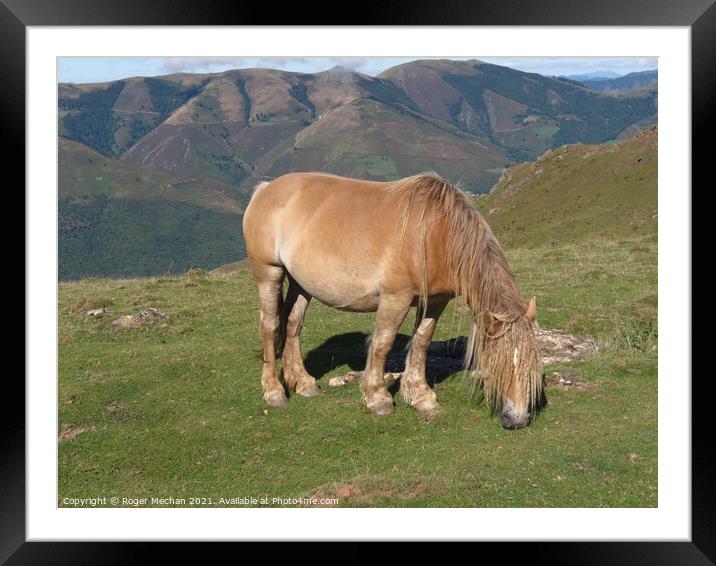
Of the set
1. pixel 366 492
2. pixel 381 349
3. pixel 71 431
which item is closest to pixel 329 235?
pixel 381 349

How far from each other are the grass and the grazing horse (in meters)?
0.47

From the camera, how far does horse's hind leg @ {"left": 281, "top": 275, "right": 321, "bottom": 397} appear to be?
9.34m

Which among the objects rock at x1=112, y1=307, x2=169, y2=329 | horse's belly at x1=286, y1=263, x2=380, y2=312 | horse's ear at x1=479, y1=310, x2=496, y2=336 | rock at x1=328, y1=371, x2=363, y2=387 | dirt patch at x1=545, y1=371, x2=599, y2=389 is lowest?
rock at x1=328, y1=371, x2=363, y2=387

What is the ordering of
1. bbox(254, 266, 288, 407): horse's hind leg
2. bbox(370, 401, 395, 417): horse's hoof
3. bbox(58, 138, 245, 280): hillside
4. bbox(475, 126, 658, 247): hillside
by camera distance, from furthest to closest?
bbox(58, 138, 245, 280): hillside
bbox(475, 126, 658, 247): hillside
bbox(254, 266, 288, 407): horse's hind leg
bbox(370, 401, 395, 417): horse's hoof

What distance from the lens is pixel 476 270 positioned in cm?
719

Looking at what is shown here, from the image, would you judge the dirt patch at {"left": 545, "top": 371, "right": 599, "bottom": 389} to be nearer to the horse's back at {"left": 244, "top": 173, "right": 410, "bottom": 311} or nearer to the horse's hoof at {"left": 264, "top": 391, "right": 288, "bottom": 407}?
the horse's back at {"left": 244, "top": 173, "right": 410, "bottom": 311}

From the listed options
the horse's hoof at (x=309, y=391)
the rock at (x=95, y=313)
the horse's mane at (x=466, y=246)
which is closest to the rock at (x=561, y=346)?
the horse's mane at (x=466, y=246)

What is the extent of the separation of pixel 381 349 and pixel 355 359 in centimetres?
301

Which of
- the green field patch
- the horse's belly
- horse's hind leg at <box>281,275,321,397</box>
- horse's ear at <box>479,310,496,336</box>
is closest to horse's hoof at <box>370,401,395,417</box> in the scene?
the horse's belly

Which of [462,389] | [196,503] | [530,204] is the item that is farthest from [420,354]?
[530,204]

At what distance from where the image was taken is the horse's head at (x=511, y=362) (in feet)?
21.7
